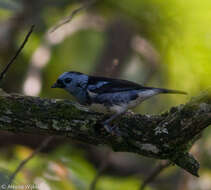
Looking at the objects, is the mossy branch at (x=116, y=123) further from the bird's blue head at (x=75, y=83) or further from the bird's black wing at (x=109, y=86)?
the bird's blue head at (x=75, y=83)

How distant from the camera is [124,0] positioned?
Result: 596 cm

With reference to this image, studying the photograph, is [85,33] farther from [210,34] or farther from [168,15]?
[210,34]

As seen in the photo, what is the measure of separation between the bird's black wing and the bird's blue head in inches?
5.1

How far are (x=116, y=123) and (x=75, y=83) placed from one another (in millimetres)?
1093

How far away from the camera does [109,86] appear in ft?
12.1

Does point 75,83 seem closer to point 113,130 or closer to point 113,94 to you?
point 113,94

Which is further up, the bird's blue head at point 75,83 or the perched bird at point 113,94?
the perched bird at point 113,94

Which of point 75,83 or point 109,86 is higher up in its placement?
point 109,86

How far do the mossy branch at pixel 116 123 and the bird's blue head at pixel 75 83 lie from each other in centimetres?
75

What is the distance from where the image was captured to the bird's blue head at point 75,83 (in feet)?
12.9

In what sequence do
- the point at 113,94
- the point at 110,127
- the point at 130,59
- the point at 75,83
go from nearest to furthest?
the point at 110,127, the point at 113,94, the point at 75,83, the point at 130,59

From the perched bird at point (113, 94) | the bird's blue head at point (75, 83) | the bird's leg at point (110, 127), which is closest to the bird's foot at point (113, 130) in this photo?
the bird's leg at point (110, 127)

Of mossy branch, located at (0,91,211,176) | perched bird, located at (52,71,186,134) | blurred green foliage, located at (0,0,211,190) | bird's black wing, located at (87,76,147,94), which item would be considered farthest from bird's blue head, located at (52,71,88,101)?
blurred green foliage, located at (0,0,211,190)

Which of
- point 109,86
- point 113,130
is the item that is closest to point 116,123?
point 113,130
